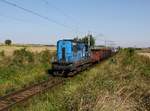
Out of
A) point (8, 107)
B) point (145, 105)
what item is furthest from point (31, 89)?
point (145, 105)

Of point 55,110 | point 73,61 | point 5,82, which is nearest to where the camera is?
point 55,110

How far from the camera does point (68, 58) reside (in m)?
26.7

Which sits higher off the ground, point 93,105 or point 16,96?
point 93,105

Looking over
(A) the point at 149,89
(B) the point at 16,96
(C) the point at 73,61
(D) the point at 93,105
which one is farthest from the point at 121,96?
(C) the point at 73,61

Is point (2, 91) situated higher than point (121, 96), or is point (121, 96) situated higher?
point (121, 96)

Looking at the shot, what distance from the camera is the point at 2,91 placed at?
1692cm

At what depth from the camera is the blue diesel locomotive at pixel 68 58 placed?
1003 inches

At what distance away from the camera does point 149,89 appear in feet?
38.0

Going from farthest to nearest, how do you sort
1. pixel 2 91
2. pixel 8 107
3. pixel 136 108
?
pixel 2 91, pixel 8 107, pixel 136 108

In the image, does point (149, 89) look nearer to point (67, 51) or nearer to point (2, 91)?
point (2, 91)

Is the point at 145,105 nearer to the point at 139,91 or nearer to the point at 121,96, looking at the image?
the point at 121,96

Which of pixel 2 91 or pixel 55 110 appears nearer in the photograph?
pixel 55 110

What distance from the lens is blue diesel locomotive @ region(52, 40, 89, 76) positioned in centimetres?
2547

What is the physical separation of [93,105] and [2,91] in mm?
10174
